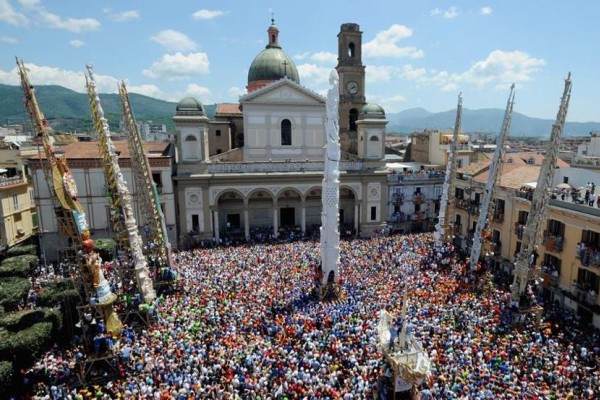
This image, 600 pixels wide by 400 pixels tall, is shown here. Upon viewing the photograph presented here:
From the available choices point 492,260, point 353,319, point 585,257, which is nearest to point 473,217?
point 492,260

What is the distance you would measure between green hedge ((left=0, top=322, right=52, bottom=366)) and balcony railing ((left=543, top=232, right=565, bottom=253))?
90.6 feet

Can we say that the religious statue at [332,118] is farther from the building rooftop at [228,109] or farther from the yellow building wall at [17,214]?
the yellow building wall at [17,214]

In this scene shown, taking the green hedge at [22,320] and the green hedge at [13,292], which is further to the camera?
the green hedge at [13,292]

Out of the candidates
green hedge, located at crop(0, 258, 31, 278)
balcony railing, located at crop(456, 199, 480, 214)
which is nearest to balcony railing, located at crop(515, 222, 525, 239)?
balcony railing, located at crop(456, 199, 480, 214)

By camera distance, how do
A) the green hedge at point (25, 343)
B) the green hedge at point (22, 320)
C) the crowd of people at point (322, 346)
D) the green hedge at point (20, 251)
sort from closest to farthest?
the crowd of people at point (322, 346) < the green hedge at point (25, 343) < the green hedge at point (22, 320) < the green hedge at point (20, 251)

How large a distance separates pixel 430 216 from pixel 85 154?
111ft

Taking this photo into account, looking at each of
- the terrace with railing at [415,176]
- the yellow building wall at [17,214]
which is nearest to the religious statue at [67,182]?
the yellow building wall at [17,214]

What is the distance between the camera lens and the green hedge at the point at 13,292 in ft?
73.3

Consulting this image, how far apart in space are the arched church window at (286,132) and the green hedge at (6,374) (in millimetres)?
30328

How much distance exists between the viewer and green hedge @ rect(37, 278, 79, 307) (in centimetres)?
2159

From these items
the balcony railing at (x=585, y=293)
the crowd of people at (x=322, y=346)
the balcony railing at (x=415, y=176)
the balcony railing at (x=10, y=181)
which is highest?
the balcony railing at (x=10, y=181)

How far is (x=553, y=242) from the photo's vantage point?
987 inches

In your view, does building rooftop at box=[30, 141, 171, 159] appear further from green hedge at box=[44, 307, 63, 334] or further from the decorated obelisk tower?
the decorated obelisk tower

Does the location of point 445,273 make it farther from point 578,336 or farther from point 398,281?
point 578,336
